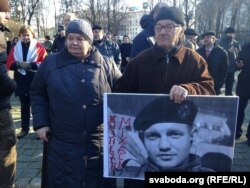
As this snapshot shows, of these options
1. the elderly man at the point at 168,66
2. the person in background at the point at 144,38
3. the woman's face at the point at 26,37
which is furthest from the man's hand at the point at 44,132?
the woman's face at the point at 26,37

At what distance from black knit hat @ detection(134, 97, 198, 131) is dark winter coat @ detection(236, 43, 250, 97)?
12.9 ft

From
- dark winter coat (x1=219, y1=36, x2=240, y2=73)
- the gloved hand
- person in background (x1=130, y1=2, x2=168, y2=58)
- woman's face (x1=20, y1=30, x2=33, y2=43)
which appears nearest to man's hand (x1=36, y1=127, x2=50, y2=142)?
person in background (x1=130, y1=2, x2=168, y2=58)

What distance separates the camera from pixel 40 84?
3.00m

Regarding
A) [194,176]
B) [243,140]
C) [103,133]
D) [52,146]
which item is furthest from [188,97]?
[243,140]

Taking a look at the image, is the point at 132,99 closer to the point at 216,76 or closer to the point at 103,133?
the point at 103,133

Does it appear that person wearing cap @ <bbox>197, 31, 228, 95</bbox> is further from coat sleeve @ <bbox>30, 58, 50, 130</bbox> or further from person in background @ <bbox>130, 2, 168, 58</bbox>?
coat sleeve @ <bbox>30, 58, 50, 130</bbox>

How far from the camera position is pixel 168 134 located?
2564 mm

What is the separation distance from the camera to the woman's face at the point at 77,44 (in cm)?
286

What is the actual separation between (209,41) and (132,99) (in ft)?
14.7

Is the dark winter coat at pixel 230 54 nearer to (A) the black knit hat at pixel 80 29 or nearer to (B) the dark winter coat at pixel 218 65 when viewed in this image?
(B) the dark winter coat at pixel 218 65

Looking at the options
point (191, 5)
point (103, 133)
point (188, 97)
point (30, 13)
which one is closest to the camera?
point (188, 97)

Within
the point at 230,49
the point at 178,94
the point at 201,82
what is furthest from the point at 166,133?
the point at 230,49

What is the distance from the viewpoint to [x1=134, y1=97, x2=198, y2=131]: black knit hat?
8.13 ft

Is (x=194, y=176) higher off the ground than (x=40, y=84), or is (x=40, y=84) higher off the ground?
(x=40, y=84)
